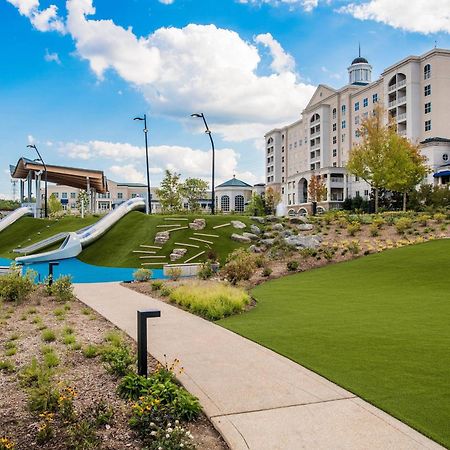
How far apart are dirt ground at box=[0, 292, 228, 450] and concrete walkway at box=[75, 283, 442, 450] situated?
1.33ft

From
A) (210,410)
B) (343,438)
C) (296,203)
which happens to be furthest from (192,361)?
(296,203)

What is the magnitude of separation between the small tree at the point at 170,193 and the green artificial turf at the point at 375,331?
32.9m

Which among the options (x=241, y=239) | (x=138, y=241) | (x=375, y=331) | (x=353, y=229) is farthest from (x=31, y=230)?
(x=375, y=331)

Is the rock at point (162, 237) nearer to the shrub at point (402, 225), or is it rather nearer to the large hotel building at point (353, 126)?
the shrub at point (402, 225)

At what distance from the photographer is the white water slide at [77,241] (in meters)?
27.8

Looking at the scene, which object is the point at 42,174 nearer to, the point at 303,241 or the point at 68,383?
the point at 303,241

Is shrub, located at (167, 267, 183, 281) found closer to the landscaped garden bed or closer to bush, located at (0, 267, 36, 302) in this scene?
bush, located at (0, 267, 36, 302)

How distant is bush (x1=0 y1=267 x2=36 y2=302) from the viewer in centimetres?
1342

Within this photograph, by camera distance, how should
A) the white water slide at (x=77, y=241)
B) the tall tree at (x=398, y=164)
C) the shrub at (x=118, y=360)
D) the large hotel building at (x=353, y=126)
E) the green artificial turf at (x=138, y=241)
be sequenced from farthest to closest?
the large hotel building at (x=353, y=126) < the tall tree at (x=398, y=164) < the white water slide at (x=77, y=241) < the green artificial turf at (x=138, y=241) < the shrub at (x=118, y=360)

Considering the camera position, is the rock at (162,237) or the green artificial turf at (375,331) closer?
the green artificial turf at (375,331)

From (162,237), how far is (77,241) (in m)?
5.82

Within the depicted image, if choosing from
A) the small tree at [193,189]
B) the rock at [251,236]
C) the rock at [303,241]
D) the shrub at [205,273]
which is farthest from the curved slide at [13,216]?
the shrub at [205,273]

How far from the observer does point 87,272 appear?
24.3 metres

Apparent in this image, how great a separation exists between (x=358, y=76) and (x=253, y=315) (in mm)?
81957
